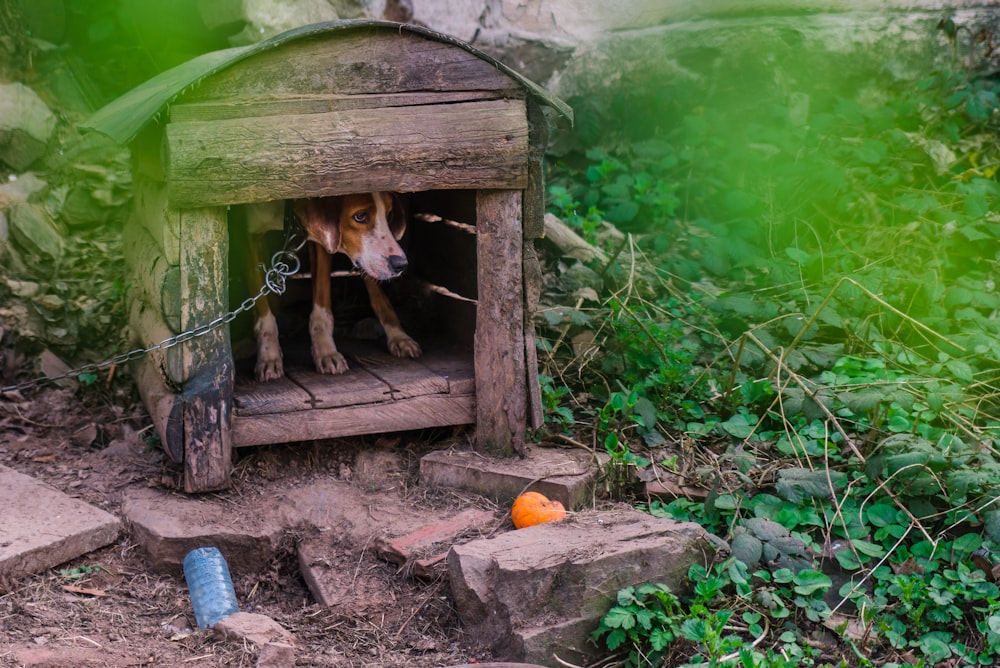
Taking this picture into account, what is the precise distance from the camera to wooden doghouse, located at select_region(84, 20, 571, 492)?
3.54 meters

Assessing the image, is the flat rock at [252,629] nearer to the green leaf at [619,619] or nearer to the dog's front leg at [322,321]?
the green leaf at [619,619]

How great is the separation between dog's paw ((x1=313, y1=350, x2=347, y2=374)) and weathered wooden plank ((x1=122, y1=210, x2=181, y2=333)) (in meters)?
0.69

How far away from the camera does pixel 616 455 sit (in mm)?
3861

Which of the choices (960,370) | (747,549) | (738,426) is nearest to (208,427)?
(747,549)

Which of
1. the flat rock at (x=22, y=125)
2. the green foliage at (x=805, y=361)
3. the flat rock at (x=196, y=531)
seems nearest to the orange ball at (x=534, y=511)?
the green foliage at (x=805, y=361)

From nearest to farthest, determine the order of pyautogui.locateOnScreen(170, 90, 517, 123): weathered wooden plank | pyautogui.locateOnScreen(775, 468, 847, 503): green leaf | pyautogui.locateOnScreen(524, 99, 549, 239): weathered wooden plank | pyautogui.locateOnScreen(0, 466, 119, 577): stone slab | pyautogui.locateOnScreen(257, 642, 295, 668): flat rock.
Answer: pyautogui.locateOnScreen(257, 642, 295, 668): flat rock
pyautogui.locateOnScreen(0, 466, 119, 577): stone slab
pyautogui.locateOnScreen(170, 90, 517, 123): weathered wooden plank
pyautogui.locateOnScreen(775, 468, 847, 503): green leaf
pyautogui.locateOnScreen(524, 99, 549, 239): weathered wooden plank

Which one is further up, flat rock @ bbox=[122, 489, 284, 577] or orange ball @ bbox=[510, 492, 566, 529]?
orange ball @ bbox=[510, 492, 566, 529]

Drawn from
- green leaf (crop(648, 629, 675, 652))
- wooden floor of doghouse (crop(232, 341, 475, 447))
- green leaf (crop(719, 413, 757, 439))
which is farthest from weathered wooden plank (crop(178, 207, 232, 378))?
green leaf (crop(719, 413, 757, 439))

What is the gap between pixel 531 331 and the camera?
408 centimetres

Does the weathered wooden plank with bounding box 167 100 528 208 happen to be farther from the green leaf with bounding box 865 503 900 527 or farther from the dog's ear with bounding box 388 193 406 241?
the green leaf with bounding box 865 503 900 527

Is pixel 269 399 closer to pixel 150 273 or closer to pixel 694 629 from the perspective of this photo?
pixel 150 273

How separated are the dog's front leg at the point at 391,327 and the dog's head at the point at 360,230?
0.38 meters

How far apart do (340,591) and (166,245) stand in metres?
1.32

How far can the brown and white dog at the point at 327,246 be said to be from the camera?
4.13 meters
